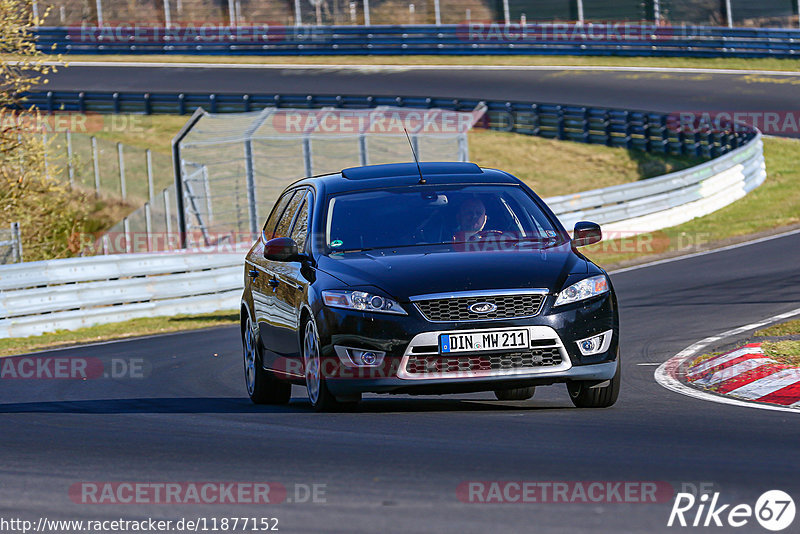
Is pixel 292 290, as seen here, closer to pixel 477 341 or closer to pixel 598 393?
pixel 477 341

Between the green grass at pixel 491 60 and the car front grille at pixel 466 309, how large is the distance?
38.5 m

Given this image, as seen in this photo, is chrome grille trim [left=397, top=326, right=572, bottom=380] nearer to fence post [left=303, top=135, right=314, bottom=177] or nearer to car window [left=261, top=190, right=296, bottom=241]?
car window [left=261, top=190, right=296, bottom=241]

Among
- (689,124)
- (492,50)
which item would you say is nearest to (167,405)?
(689,124)

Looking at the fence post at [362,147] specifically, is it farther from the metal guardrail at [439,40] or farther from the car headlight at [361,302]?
the metal guardrail at [439,40]

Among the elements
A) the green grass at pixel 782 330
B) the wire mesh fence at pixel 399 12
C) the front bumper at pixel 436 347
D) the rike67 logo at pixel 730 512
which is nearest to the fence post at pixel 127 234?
the green grass at pixel 782 330

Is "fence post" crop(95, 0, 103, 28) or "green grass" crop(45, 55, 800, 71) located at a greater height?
"fence post" crop(95, 0, 103, 28)

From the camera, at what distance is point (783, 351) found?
33.0 ft

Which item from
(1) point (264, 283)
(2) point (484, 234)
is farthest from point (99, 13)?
(2) point (484, 234)

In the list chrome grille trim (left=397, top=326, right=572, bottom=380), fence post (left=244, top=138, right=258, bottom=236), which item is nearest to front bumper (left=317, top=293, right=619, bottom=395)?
chrome grille trim (left=397, top=326, right=572, bottom=380)

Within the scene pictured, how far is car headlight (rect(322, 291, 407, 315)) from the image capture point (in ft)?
25.6

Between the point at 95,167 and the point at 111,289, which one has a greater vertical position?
the point at 111,289

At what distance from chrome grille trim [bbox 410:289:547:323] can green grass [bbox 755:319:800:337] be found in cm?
479

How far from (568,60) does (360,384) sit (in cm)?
4242

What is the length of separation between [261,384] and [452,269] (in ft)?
8.11
